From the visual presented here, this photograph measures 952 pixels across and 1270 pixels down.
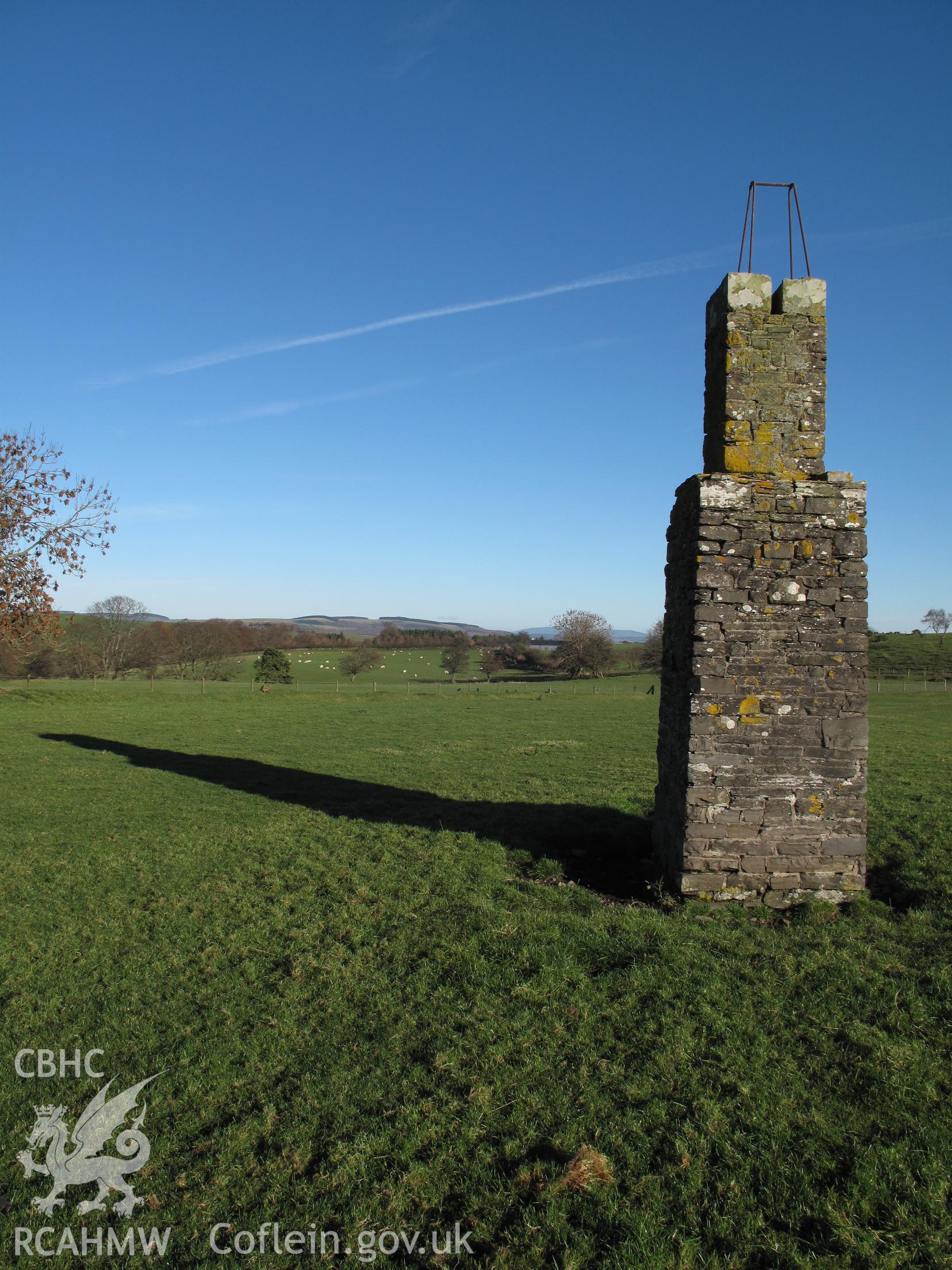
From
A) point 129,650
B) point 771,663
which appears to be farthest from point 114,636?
point 771,663

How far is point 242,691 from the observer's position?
42.1 m

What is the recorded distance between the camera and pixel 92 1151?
4234mm

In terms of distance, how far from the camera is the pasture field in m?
3.68

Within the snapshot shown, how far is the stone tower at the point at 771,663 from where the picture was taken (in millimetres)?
7344

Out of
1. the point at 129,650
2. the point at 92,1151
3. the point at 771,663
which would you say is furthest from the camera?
the point at 129,650

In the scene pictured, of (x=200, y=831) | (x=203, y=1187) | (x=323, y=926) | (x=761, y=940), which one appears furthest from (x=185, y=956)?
(x=761, y=940)

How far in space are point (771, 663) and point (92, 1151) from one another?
23.0 ft

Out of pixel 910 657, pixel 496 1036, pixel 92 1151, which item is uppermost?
pixel 910 657

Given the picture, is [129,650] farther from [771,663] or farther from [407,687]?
[771,663]

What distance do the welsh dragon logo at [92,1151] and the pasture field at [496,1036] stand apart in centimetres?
7

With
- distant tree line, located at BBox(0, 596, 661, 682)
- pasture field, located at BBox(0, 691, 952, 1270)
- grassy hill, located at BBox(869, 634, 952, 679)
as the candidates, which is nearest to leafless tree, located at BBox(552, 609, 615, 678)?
distant tree line, located at BBox(0, 596, 661, 682)

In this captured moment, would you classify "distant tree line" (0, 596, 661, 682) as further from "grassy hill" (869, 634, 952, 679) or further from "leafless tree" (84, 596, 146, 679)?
"grassy hill" (869, 634, 952, 679)

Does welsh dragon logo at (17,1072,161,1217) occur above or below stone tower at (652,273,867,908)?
below

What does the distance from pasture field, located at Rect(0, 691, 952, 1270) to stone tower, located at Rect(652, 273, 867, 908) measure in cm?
59
